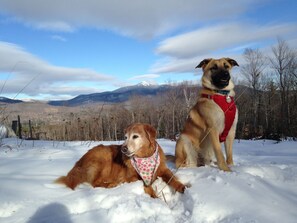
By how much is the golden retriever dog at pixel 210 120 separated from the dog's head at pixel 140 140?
36.4 inches

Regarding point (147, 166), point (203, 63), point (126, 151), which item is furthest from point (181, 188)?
point (203, 63)

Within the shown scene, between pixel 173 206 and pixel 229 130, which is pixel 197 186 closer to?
pixel 173 206

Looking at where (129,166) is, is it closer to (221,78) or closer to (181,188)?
(181,188)

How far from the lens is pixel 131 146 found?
14.2ft

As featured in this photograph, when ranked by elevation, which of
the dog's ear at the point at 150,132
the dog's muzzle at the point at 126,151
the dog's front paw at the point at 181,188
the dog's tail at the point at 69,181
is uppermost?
the dog's ear at the point at 150,132

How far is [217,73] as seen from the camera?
508 centimetres

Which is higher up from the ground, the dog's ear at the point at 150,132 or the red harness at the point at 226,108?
the red harness at the point at 226,108

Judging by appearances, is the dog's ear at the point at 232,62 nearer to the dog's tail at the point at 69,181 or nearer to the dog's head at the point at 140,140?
the dog's head at the point at 140,140

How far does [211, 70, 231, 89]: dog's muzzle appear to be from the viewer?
196 inches

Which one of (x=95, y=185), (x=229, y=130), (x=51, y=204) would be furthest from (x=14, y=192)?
(x=229, y=130)

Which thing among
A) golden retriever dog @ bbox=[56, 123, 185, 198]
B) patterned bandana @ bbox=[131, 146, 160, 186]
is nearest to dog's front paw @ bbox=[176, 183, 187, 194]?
golden retriever dog @ bbox=[56, 123, 185, 198]

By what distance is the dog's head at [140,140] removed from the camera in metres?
4.38

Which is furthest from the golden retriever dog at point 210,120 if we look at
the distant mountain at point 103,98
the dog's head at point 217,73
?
the distant mountain at point 103,98

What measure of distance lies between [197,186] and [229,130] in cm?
177
